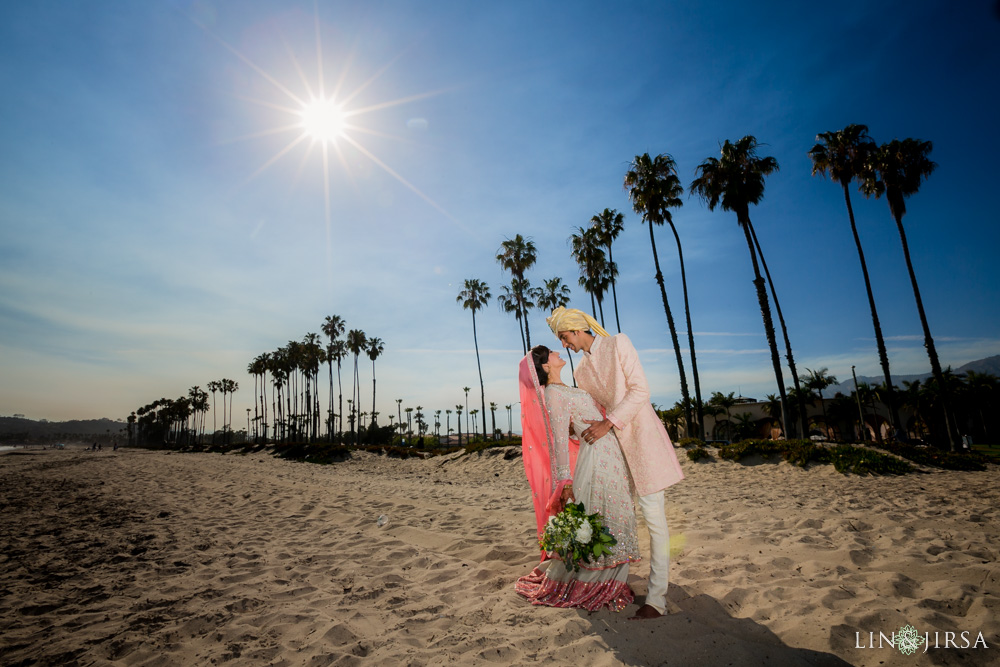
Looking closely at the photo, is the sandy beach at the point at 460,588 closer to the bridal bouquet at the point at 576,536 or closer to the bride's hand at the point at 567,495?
the bridal bouquet at the point at 576,536

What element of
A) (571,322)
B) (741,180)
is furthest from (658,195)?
(571,322)

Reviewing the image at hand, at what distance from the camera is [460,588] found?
4402 mm

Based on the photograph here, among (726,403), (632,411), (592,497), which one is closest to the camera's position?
(632,411)

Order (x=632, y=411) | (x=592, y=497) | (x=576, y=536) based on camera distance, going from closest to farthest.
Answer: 1. (x=576, y=536)
2. (x=632, y=411)
3. (x=592, y=497)

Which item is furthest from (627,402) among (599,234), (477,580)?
(599,234)

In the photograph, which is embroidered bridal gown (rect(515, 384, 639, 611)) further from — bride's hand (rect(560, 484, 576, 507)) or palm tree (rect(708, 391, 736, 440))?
palm tree (rect(708, 391, 736, 440))

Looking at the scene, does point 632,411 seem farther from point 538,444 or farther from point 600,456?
point 538,444

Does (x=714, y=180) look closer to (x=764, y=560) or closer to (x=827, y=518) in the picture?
(x=827, y=518)

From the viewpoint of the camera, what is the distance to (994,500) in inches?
321

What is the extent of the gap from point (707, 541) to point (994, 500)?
7.54 metres

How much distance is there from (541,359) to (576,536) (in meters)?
1.60

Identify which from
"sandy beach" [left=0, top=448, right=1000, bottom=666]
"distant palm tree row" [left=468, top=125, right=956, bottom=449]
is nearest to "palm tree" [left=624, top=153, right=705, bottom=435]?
"distant palm tree row" [left=468, top=125, right=956, bottom=449]

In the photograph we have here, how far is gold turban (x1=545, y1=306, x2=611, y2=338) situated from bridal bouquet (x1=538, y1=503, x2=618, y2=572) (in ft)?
5.24

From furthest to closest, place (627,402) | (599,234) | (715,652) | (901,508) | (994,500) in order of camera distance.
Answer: (599,234)
(994,500)
(901,508)
(627,402)
(715,652)
